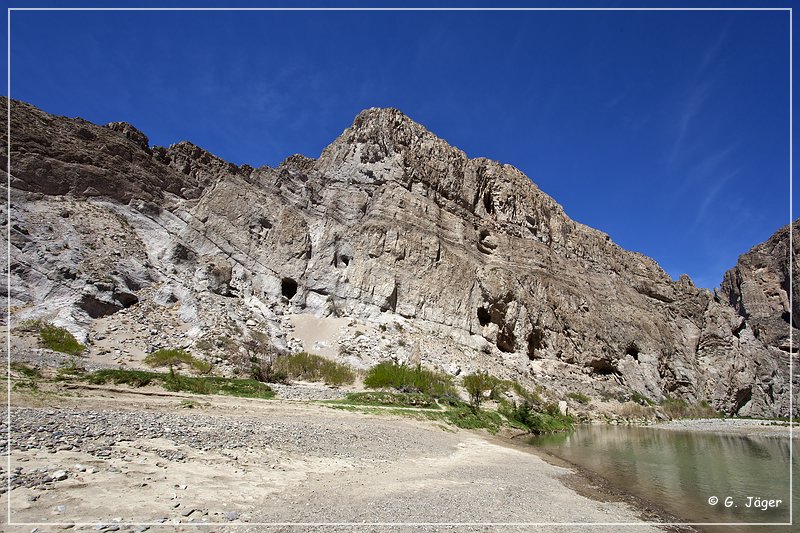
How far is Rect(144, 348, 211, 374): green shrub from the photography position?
80.7 ft

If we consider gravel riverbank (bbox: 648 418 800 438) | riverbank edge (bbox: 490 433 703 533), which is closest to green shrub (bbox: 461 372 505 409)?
riverbank edge (bbox: 490 433 703 533)

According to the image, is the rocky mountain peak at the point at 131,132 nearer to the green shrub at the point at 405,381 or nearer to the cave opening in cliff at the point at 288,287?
the cave opening in cliff at the point at 288,287

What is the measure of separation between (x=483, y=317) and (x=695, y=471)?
33497 mm

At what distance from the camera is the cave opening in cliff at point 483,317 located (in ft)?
162

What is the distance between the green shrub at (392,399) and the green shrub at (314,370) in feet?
15.8

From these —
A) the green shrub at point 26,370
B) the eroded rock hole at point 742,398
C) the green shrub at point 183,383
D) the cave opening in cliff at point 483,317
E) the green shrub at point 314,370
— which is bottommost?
the eroded rock hole at point 742,398

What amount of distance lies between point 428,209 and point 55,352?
38651mm

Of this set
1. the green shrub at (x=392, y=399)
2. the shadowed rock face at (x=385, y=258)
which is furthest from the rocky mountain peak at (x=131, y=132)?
the green shrub at (x=392, y=399)

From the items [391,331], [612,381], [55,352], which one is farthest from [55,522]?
[612,381]

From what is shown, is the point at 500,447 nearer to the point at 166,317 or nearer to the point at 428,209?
the point at 166,317

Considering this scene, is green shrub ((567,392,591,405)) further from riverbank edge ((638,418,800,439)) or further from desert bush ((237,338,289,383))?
desert bush ((237,338,289,383))

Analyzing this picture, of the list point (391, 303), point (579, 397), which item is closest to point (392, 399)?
point (391, 303)

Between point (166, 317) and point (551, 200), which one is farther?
point (551, 200)

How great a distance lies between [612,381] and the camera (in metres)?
51.0
